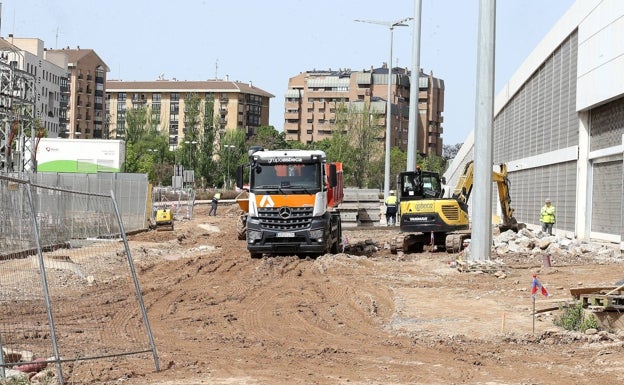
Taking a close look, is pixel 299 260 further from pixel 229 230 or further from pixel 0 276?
pixel 229 230

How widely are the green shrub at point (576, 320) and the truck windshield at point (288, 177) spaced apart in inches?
521

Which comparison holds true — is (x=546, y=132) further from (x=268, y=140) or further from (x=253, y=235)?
(x=268, y=140)

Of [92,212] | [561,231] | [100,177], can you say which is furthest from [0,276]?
[100,177]

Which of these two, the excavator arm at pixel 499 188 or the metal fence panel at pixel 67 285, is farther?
the excavator arm at pixel 499 188

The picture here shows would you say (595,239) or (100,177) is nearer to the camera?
(595,239)

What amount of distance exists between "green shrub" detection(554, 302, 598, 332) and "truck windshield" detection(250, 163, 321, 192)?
43.4 feet

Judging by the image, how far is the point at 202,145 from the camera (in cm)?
13138

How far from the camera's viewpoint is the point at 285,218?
28.8 metres

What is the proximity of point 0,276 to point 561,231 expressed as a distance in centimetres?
3140

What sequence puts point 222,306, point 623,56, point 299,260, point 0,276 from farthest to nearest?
point 623,56, point 299,260, point 222,306, point 0,276

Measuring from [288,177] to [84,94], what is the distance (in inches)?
6485

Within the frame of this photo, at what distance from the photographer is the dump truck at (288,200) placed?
2864 centimetres

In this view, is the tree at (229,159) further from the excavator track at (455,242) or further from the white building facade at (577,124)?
the excavator track at (455,242)

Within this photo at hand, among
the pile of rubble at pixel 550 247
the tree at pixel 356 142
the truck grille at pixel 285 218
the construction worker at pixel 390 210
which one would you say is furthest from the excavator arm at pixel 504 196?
the tree at pixel 356 142
